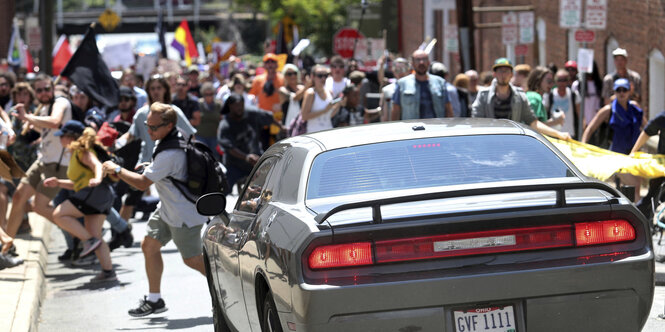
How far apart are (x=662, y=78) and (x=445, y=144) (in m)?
15.8

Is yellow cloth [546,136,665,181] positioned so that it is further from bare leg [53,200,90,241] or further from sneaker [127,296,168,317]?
bare leg [53,200,90,241]

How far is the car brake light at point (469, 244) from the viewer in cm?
549

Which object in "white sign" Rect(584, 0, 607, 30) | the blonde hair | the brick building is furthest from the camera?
the brick building

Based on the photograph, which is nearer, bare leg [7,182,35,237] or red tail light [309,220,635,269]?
red tail light [309,220,635,269]

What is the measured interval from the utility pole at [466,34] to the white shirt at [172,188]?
55.4 feet

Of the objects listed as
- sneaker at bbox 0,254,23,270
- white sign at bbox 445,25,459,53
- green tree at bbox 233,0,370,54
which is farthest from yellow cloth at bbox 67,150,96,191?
green tree at bbox 233,0,370,54

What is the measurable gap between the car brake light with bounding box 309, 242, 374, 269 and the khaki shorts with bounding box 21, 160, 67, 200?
8.09 metres

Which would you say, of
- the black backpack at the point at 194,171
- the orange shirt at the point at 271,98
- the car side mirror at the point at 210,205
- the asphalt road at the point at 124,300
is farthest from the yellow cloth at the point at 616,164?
the orange shirt at the point at 271,98

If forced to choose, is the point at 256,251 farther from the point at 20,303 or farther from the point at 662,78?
the point at 662,78

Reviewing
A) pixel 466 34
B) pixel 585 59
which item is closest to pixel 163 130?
pixel 585 59

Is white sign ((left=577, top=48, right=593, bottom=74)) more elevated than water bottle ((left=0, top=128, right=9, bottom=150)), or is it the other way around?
water bottle ((left=0, top=128, right=9, bottom=150))

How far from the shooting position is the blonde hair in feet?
38.7

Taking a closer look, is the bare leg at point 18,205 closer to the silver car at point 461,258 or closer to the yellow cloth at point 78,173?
the yellow cloth at point 78,173

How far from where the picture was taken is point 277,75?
20.9 m
